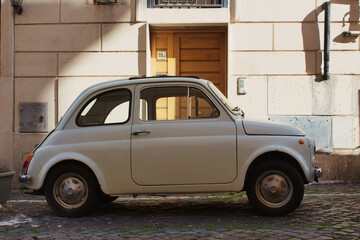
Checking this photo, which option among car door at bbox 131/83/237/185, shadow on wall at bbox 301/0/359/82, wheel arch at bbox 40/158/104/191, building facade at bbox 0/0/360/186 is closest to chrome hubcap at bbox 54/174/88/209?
wheel arch at bbox 40/158/104/191

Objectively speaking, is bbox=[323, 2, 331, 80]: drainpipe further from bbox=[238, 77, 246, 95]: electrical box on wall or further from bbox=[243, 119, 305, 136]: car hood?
bbox=[243, 119, 305, 136]: car hood

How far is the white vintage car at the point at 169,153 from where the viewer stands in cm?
613

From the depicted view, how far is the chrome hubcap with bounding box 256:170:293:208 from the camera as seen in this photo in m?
6.09

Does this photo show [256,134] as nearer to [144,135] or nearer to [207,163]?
[207,163]

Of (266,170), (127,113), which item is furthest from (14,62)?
(266,170)

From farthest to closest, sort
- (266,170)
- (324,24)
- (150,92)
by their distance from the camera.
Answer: (324,24), (150,92), (266,170)

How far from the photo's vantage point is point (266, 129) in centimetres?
621

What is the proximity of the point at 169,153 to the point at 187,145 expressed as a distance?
25cm

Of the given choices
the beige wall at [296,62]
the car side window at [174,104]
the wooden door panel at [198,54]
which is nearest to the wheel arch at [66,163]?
the car side window at [174,104]

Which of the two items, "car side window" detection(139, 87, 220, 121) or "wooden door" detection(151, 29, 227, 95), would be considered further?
"wooden door" detection(151, 29, 227, 95)

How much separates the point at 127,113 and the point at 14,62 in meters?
5.57

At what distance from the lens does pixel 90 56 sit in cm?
1090

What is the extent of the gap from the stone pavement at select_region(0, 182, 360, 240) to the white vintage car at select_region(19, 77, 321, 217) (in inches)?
13.8

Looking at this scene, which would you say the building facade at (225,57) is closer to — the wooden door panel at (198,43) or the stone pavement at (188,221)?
the wooden door panel at (198,43)
